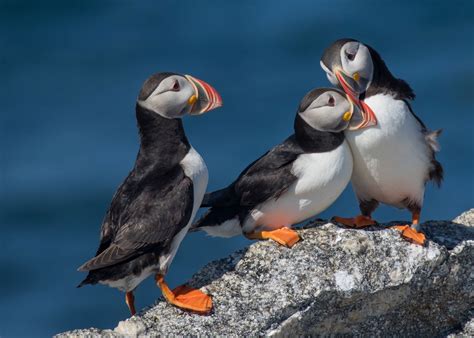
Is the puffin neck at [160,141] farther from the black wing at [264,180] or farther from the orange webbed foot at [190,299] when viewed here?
the orange webbed foot at [190,299]

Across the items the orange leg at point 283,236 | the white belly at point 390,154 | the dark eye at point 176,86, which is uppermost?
the dark eye at point 176,86

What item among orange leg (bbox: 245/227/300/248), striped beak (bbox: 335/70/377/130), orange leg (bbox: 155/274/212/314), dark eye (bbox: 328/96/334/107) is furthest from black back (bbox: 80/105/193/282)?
striped beak (bbox: 335/70/377/130)

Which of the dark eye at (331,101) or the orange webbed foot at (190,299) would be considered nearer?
the orange webbed foot at (190,299)

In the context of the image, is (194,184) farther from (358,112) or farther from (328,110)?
(358,112)

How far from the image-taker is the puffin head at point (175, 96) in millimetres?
6359

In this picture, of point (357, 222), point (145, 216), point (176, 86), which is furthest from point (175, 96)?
point (357, 222)

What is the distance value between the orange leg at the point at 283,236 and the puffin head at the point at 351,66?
662mm

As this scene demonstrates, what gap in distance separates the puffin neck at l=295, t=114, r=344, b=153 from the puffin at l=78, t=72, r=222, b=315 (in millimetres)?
500

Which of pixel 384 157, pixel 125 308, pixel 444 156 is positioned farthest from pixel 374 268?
pixel 444 156

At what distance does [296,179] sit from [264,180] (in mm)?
179

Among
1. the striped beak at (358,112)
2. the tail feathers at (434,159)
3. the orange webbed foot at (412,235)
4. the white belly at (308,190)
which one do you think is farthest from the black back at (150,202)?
the tail feathers at (434,159)

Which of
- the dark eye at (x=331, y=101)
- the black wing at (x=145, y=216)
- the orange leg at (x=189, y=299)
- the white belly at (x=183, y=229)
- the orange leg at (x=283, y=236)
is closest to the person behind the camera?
the orange leg at (x=189, y=299)

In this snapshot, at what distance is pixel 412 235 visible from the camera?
6.42 metres

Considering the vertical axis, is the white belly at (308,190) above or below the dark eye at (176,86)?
below
